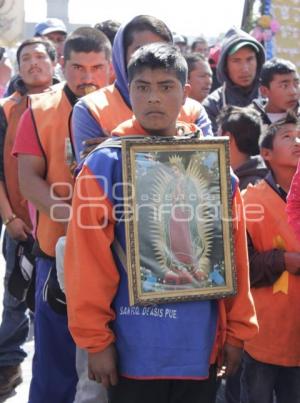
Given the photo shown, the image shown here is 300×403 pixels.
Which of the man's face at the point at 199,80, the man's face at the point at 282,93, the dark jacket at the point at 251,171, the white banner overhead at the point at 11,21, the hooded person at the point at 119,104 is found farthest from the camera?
the white banner overhead at the point at 11,21

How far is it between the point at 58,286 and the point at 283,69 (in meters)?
2.26

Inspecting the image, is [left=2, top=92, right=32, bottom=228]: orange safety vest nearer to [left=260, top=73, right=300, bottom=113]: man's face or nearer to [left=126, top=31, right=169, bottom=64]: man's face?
[left=126, top=31, right=169, bottom=64]: man's face

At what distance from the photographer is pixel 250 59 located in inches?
189

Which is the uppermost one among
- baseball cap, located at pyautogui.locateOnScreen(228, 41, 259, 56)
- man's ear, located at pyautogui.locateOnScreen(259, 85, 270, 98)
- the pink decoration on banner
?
the pink decoration on banner

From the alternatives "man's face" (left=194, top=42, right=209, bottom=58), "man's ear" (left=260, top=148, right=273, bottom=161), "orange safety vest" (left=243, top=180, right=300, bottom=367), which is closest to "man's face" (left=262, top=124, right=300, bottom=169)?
"man's ear" (left=260, top=148, right=273, bottom=161)

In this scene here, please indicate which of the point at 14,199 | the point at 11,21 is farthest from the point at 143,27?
the point at 11,21

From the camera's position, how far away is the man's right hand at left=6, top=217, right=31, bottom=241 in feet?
12.7

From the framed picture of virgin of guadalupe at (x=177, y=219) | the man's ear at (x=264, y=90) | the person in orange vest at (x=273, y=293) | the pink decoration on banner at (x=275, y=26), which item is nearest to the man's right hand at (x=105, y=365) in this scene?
the framed picture of virgin of guadalupe at (x=177, y=219)

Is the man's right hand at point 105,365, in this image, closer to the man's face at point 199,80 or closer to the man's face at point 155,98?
the man's face at point 155,98

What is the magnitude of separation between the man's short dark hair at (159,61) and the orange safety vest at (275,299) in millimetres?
909

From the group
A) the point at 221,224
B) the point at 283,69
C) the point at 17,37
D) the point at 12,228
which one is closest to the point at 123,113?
the point at 221,224

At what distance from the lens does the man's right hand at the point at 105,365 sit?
7.36ft

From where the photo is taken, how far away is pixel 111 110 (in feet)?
9.01

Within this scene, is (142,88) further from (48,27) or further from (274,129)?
(48,27)
